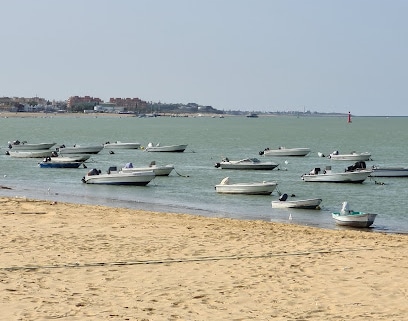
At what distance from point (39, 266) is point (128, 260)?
2263 mm

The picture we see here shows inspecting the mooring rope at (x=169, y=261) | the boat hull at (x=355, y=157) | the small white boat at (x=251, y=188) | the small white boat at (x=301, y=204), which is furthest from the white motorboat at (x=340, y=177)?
the mooring rope at (x=169, y=261)

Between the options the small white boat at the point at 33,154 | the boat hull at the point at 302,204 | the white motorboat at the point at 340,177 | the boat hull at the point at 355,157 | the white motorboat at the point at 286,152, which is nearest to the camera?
the boat hull at the point at 302,204

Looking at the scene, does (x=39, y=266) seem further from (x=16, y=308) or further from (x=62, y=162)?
(x=62, y=162)

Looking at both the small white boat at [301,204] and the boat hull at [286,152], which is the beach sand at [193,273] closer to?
the small white boat at [301,204]

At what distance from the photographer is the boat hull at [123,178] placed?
49844 mm

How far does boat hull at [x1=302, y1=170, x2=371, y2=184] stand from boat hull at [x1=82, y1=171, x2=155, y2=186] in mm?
10950

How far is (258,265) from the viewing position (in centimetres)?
1864

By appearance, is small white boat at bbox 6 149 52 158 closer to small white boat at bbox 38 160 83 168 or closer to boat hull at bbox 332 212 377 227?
small white boat at bbox 38 160 83 168

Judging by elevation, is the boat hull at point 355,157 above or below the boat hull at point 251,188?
above

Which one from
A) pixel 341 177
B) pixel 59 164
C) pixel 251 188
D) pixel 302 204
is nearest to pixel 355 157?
pixel 341 177

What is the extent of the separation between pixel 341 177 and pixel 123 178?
1455cm

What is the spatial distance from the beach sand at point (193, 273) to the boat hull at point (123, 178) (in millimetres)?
23363

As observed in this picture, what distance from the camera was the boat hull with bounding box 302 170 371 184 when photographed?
52.4 metres

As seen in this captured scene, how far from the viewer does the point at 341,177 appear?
52688 millimetres
